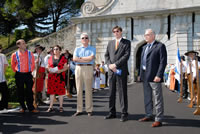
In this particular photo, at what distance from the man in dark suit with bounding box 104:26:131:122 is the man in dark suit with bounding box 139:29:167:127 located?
43 centimetres

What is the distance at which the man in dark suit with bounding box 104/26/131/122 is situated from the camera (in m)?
4.88

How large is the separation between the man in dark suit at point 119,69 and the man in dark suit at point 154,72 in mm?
427


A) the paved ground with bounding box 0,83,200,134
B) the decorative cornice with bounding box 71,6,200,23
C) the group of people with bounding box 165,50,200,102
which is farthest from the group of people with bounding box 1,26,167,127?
the decorative cornice with bounding box 71,6,200,23

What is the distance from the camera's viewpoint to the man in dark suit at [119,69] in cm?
488

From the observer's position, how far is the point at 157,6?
1781cm

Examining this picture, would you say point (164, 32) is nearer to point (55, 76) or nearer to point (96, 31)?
point (96, 31)


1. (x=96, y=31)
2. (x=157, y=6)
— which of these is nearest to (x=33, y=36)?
(x=96, y=31)

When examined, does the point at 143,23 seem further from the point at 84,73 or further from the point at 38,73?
the point at 84,73

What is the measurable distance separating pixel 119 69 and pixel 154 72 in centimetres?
82

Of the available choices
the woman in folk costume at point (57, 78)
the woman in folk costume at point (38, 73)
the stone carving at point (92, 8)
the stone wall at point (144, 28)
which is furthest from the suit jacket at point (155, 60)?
the stone carving at point (92, 8)

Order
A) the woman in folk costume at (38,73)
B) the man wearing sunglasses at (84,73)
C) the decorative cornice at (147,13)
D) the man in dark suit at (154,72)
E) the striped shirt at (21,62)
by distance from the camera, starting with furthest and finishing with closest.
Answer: the decorative cornice at (147,13), the woman in folk costume at (38,73), the striped shirt at (21,62), the man wearing sunglasses at (84,73), the man in dark suit at (154,72)

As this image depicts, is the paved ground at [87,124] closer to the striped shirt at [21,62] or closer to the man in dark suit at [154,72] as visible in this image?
the man in dark suit at [154,72]

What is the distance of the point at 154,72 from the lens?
455 cm

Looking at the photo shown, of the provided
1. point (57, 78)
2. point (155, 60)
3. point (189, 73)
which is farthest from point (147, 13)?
point (155, 60)
